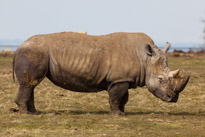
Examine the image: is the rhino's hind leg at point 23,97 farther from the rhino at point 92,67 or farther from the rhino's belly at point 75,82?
the rhino's belly at point 75,82

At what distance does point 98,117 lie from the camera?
11.0m

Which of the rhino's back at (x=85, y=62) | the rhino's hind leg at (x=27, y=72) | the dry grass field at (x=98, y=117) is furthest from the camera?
the rhino's back at (x=85, y=62)

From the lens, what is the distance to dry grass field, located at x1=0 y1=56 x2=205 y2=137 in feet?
30.0

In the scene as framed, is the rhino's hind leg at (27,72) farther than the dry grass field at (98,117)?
Yes

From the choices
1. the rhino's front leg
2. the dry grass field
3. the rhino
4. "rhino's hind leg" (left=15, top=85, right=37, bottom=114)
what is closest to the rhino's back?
the rhino

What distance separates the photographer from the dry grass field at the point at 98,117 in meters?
9.16

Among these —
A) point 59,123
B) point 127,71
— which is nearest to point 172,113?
point 127,71

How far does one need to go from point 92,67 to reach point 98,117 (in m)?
1.16

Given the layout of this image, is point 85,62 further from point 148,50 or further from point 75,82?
point 148,50

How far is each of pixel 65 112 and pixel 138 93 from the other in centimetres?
537

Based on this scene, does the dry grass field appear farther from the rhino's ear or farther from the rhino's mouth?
the rhino's ear

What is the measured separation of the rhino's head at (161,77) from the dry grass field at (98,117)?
0.55m

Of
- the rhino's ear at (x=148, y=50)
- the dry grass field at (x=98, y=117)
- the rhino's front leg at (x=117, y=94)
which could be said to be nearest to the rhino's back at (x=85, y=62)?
the rhino's front leg at (x=117, y=94)

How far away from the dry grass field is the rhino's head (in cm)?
55
